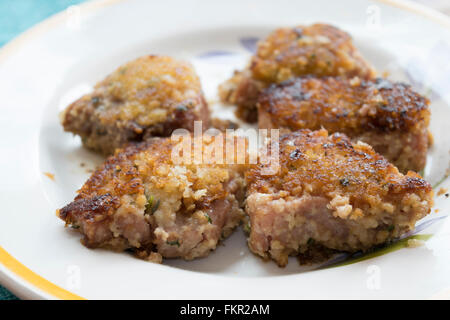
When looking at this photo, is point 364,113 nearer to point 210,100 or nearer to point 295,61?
point 295,61

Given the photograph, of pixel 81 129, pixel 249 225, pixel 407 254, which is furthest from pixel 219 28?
pixel 407 254

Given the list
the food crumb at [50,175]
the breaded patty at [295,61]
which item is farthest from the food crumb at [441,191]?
the food crumb at [50,175]

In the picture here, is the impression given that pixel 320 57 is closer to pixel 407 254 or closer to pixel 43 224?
pixel 407 254

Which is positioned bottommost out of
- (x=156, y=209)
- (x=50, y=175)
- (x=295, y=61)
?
(x=50, y=175)

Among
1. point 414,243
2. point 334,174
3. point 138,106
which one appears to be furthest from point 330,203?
point 138,106

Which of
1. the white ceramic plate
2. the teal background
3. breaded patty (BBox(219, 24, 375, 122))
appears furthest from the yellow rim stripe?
the teal background

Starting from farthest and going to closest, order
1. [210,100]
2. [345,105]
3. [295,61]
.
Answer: [210,100]
[295,61]
[345,105]

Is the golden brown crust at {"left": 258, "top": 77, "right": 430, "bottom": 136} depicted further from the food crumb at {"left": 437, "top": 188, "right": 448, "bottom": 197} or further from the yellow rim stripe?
the yellow rim stripe
